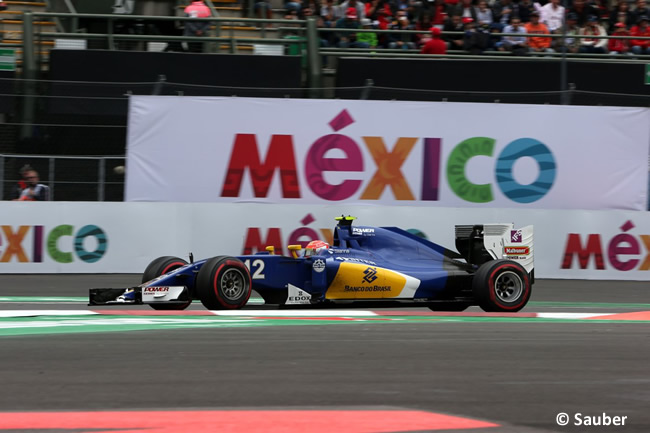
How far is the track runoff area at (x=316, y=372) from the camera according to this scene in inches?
202

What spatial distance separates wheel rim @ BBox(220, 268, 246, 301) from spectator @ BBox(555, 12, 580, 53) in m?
9.62

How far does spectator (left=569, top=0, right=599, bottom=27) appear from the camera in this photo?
19.0 metres

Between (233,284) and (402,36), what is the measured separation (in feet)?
30.8

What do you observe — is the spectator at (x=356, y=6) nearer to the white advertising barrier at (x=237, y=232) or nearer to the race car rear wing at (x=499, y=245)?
the white advertising barrier at (x=237, y=232)

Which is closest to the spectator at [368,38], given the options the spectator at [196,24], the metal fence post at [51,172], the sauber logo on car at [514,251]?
the spectator at [196,24]

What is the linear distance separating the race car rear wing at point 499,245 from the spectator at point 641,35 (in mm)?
8522

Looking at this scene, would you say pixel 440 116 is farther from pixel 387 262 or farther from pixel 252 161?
pixel 387 262

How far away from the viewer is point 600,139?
53.4 feet

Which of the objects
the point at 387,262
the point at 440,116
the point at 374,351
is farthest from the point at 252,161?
the point at 374,351

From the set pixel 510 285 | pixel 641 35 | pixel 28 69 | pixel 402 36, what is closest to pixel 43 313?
pixel 510 285

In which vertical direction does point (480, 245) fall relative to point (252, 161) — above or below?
below

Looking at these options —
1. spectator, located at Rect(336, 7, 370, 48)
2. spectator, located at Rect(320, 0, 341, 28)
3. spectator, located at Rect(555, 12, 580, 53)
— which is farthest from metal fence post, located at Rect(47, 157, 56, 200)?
spectator, located at Rect(555, 12, 580, 53)

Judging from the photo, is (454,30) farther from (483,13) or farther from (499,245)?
(499,245)

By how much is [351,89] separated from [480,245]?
5.70m
